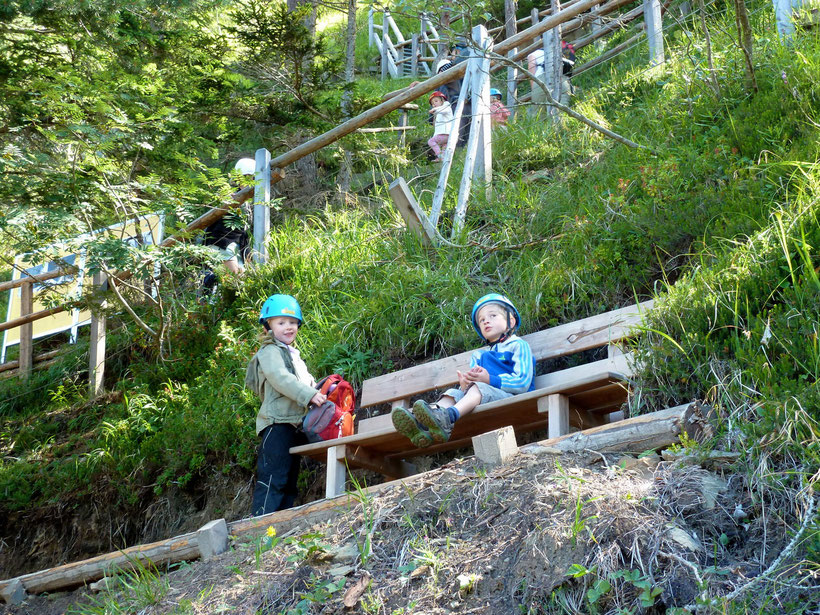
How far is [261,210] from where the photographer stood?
8859 millimetres

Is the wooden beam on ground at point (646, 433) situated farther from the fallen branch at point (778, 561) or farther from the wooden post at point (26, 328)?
the wooden post at point (26, 328)

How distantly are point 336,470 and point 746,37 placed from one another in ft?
14.3

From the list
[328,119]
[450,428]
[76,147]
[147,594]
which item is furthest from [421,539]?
[328,119]

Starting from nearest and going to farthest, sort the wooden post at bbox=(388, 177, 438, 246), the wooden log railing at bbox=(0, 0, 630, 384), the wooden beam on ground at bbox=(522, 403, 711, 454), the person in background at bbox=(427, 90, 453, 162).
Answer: the wooden beam on ground at bbox=(522, 403, 711, 454)
the wooden post at bbox=(388, 177, 438, 246)
the wooden log railing at bbox=(0, 0, 630, 384)
the person in background at bbox=(427, 90, 453, 162)

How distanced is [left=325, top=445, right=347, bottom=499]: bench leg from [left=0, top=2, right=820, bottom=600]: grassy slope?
1.50m

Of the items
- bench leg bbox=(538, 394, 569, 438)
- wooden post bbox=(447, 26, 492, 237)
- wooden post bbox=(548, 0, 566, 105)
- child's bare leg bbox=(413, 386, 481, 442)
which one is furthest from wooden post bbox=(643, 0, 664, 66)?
bench leg bbox=(538, 394, 569, 438)

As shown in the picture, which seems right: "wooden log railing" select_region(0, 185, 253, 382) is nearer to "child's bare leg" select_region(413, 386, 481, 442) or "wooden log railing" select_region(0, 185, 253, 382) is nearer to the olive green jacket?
the olive green jacket

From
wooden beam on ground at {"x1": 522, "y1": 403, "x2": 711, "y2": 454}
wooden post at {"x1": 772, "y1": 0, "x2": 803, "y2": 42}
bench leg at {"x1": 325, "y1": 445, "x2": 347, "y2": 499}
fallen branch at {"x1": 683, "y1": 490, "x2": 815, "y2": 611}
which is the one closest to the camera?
fallen branch at {"x1": 683, "y1": 490, "x2": 815, "y2": 611}

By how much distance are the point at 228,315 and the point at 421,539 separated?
16.8 feet

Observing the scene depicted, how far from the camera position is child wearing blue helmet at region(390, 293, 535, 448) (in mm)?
4602

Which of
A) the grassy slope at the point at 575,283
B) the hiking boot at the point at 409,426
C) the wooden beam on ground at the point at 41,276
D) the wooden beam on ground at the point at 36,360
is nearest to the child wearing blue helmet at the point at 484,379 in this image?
the hiking boot at the point at 409,426

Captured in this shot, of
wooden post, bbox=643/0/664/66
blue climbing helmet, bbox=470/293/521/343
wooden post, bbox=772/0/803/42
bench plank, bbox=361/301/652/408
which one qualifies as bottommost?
bench plank, bbox=361/301/652/408

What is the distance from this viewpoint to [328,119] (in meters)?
9.24

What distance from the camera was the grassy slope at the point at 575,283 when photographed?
4211mm
